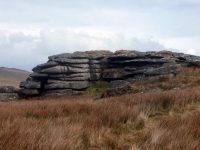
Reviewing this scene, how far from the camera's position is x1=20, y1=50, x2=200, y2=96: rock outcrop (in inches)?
1066

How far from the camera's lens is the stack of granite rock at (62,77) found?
90.0 ft


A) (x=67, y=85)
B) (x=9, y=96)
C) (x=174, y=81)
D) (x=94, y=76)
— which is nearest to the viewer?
(x=174, y=81)

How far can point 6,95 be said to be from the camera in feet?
89.0

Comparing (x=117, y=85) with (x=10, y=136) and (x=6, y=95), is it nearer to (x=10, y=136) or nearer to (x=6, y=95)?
(x=6, y=95)

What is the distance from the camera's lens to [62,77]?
27969 millimetres

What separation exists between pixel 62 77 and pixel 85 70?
272cm

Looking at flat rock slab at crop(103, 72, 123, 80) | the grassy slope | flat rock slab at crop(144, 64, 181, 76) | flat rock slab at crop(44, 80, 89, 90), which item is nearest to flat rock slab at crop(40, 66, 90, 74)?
flat rock slab at crop(44, 80, 89, 90)

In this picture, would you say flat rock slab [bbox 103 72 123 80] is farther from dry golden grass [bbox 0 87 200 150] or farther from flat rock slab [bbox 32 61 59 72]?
dry golden grass [bbox 0 87 200 150]

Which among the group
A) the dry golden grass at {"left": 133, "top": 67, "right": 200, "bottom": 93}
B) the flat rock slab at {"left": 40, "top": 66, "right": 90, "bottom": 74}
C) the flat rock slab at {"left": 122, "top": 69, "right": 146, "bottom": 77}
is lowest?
the dry golden grass at {"left": 133, "top": 67, "right": 200, "bottom": 93}

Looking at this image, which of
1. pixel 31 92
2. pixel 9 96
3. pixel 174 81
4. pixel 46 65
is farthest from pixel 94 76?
pixel 174 81

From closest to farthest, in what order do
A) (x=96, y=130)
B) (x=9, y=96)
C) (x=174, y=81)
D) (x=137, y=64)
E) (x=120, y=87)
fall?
1. (x=96, y=130)
2. (x=120, y=87)
3. (x=174, y=81)
4. (x=9, y=96)
5. (x=137, y=64)

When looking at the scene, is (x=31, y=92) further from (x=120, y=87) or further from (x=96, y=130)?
(x=96, y=130)

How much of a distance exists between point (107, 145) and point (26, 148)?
1844mm

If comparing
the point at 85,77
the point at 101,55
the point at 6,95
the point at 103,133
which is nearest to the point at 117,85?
the point at 85,77
